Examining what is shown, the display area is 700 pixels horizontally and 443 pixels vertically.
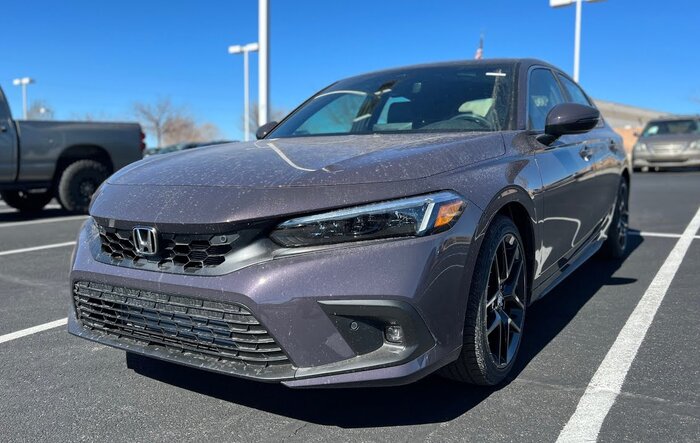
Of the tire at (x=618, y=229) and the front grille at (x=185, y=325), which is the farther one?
the tire at (x=618, y=229)

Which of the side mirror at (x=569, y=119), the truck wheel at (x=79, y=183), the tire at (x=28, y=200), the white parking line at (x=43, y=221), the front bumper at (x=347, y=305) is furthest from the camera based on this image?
the tire at (x=28, y=200)

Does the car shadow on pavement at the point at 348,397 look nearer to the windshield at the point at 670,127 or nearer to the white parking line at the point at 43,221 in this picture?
the white parking line at the point at 43,221

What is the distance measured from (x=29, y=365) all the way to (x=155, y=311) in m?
1.23

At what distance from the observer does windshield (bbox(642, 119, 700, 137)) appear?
55.5 feet

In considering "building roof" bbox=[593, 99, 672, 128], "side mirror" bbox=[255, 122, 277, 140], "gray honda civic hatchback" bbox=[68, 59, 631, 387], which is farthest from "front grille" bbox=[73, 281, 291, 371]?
"building roof" bbox=[593, 99, 672, 128]

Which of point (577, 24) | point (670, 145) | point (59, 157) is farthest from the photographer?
point (577, 24)

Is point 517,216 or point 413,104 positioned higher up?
point 413,104

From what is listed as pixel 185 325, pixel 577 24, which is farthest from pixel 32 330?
pixel 577 24

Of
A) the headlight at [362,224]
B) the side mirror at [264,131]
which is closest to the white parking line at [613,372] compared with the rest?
the headlight at [362,224]

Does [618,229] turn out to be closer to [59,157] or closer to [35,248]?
[35,248]

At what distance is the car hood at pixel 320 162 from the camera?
2252mm

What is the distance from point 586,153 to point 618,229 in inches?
63.3

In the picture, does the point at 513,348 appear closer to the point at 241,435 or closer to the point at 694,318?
the point at 241,435

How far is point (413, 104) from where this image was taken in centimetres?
353
